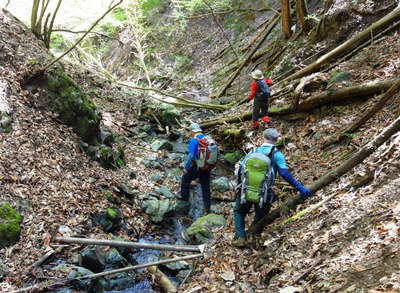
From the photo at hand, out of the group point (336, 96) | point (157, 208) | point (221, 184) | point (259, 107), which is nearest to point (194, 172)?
point (157, 208)

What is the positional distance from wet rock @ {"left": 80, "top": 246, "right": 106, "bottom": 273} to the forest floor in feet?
0.84

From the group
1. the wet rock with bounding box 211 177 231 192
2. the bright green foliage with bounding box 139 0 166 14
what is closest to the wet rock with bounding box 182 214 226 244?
the wet rock with bounding box 211 177 231 192

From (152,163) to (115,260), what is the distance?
466cm

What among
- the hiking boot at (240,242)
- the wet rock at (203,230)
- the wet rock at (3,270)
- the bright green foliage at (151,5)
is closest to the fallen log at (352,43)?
the wet rock at (203,230)

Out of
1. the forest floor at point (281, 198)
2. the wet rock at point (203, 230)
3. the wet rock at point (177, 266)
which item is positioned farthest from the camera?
the wet rock at point (203, 230)

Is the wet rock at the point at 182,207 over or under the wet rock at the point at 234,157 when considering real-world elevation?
under

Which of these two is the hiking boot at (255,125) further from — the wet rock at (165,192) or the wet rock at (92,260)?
the wet rock at (92,260)

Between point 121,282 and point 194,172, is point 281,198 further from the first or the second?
point 121,282

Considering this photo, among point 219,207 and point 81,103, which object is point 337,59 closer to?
point 219,207

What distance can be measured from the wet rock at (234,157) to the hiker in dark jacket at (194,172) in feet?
6.64

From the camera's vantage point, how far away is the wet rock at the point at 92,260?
19.4ft

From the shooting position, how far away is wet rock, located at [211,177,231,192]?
31.6ft

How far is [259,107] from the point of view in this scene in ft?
33.7

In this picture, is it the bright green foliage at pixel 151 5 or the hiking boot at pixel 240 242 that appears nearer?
the hiking boot at pixel 240 242
